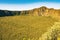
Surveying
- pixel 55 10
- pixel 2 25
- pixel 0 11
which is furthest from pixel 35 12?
pixel 2 25

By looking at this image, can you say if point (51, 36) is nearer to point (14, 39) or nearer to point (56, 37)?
point (56, 37)

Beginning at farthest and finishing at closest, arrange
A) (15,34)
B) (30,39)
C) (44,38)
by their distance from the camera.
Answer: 1. (15,34)
2. (30,39)
3. (44,38)

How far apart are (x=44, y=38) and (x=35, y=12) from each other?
127 m

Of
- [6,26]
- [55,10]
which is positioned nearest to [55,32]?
[6,26]

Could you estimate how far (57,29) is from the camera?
4269 cm

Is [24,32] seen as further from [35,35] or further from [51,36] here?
[51,36]

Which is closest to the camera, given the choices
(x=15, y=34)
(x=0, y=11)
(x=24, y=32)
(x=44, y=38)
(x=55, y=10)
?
(x=44, y=38)

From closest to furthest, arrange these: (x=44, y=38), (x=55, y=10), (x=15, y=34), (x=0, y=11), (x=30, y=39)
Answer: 1. (x=44, y=38)
2. (x=30, y=39)
3. (x=15, y=34)
4. (x=0, y=11)
5. (x=55, y=10)

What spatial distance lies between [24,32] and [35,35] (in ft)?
10.4

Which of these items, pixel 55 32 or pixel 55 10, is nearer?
pixel 55 32

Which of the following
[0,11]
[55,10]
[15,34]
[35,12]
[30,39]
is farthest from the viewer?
[35,12]

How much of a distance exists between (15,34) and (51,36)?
821 centimetres

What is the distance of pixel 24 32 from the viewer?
46.7m

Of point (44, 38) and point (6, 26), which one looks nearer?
point (44, 38)
